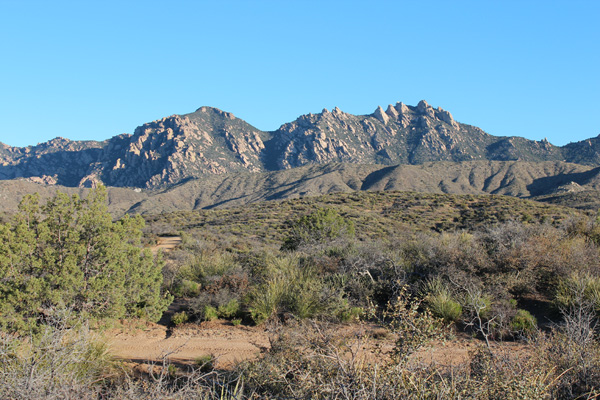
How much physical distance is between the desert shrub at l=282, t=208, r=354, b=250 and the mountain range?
246ft

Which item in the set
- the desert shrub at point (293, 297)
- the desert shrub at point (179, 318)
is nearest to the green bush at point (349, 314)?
the desert shrub at point (293, 297)

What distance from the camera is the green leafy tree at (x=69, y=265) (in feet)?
23.6

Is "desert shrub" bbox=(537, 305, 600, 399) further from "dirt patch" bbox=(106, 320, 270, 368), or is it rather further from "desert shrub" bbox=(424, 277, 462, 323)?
"dirt patch" bbox=(106, 320, 270, 368)

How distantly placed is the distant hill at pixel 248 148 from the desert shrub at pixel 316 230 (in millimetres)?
129562

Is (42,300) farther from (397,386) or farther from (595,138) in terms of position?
(595,138)

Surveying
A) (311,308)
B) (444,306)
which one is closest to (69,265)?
(311,308)

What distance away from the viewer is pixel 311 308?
29.6 feet

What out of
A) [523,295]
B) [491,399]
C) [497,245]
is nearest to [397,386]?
[491,399]

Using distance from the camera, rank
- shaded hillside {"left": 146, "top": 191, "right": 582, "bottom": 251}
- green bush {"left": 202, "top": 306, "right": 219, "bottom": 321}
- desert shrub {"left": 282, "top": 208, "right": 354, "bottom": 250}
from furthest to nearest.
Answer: shaded hillside {"left": 146, "top": 191, "right": 582, "bottom": 251}, desert shrub {"left": 282, "top": 208, "right": 354, "bottom": 250}, green bush {"left": 202, "top": 306, "right": 219, "bottom": 321}

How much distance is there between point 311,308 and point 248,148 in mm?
170727

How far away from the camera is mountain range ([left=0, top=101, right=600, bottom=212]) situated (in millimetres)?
101812

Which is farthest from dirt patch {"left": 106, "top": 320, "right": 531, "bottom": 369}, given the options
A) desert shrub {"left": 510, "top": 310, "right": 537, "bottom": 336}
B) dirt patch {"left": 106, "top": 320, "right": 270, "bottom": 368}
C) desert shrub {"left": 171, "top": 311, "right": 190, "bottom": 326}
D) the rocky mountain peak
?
the rocky mountain peak

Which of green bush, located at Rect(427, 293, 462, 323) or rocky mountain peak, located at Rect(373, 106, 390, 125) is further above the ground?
rocky mountain peak, located at Rect(373, 106, 390, 125)

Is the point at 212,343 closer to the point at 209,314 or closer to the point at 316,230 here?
the point at 209,314
